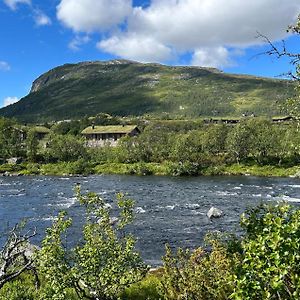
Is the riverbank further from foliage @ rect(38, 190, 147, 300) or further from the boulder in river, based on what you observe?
foliage @ rect(38, 190, 147, 300)

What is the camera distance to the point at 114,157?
12169 cm

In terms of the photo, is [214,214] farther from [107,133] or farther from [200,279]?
[107,133]

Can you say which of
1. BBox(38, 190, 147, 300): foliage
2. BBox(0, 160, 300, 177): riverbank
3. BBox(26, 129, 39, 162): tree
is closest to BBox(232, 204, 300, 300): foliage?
BBox(38, 190, 147, 300): foliage

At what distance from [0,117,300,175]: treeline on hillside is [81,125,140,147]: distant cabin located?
38.0 metres

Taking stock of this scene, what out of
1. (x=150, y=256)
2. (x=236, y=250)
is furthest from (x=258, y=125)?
(x=236, y=250)

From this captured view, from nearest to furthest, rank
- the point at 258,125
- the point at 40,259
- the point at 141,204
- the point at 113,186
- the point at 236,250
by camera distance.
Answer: the point at 40,259 → the point at 236,250 → the point at 141,204 → the point at 113,186 → the point at 258,125

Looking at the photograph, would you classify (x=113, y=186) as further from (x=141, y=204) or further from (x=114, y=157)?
(x=114, y=157)

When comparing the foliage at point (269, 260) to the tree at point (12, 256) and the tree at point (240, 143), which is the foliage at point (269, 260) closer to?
the tree at point (12, 256)

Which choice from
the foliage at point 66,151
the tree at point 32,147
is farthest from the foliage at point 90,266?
the tree at point 32,147

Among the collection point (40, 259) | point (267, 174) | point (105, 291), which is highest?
point (40, 259)

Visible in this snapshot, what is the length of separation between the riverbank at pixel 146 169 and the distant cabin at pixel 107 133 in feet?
185

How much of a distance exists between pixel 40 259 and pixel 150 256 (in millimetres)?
20406

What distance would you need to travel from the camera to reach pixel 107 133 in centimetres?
17562

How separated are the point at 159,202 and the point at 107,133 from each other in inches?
4680
